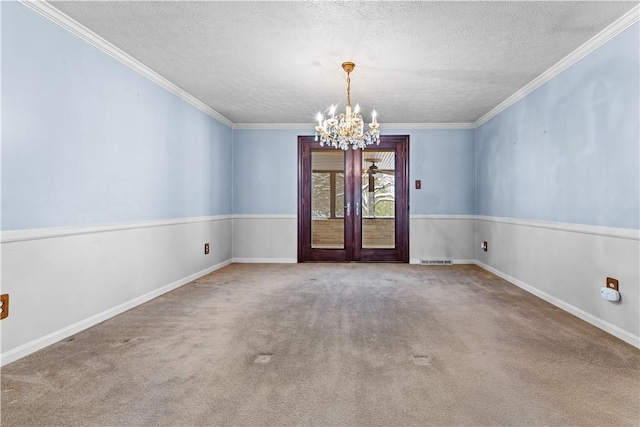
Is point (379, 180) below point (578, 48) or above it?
below

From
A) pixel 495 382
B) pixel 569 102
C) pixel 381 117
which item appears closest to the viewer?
pixel 495 382

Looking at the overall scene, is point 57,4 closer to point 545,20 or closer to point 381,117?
point 545,20

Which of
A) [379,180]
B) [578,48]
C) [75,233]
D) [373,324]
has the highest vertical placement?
[578,48]

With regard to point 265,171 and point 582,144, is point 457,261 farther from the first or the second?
point 265,171

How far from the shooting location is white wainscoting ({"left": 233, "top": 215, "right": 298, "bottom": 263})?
570 centimetres

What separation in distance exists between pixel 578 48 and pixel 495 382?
283cm

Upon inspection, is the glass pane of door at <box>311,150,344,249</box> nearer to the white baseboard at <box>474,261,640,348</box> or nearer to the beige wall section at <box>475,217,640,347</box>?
the beige wall section at <box>475,217,640,347</box>

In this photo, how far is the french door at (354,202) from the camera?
223 inches

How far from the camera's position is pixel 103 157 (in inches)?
111

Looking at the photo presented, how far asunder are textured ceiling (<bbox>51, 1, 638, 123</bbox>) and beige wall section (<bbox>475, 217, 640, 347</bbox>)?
62.8 inches

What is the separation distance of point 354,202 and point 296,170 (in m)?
1.12

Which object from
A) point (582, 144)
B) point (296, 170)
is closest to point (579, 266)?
point (582, 144)

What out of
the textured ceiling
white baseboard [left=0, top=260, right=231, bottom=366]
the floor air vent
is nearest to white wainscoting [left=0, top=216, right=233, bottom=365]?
white baseboard [left=0, top=260, right=231, bottom=366]

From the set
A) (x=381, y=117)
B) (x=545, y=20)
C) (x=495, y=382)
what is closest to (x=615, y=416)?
(x=495, y=382)
